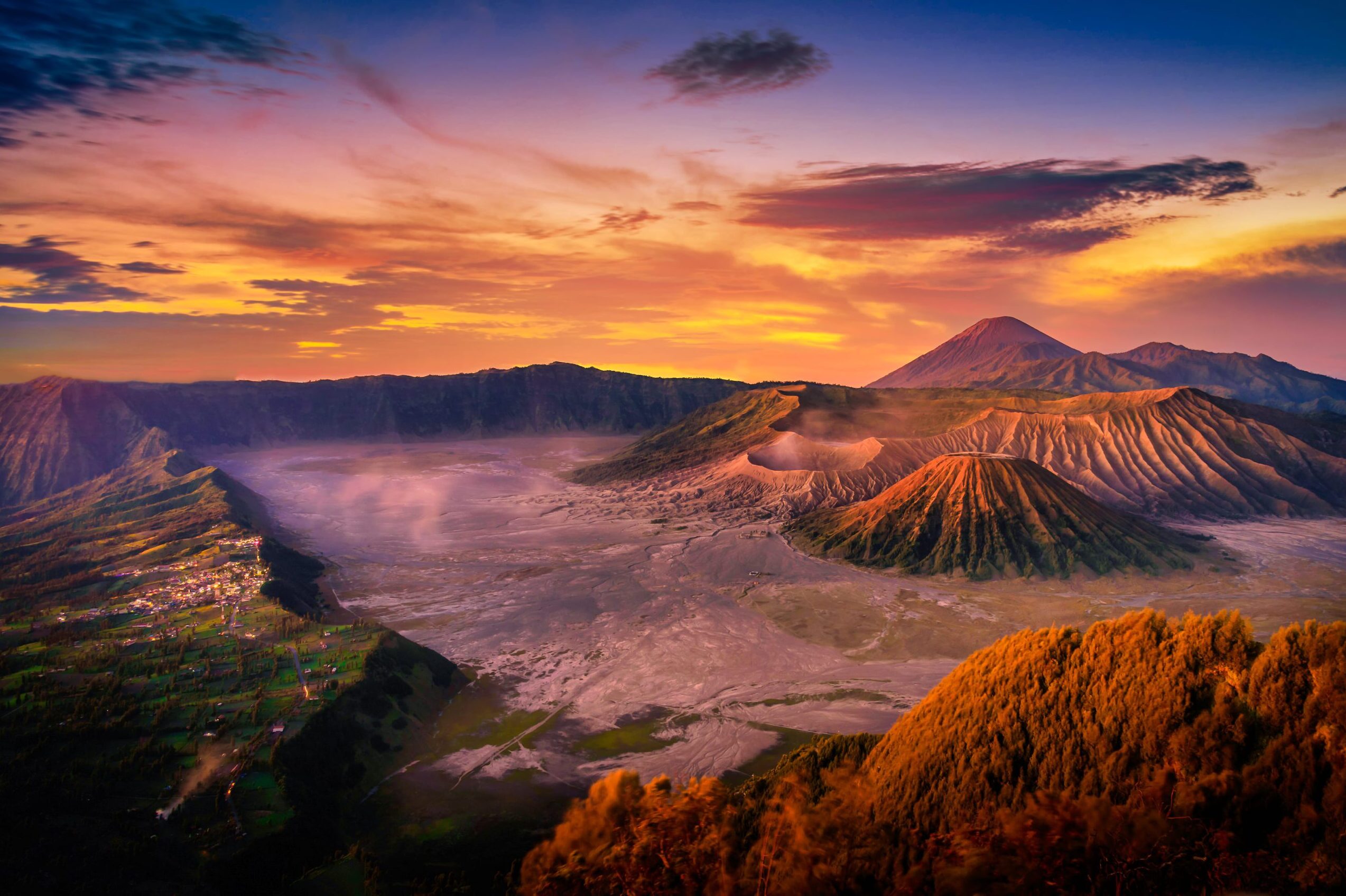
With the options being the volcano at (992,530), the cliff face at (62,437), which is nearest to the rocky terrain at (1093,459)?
the volcano at (992,530)

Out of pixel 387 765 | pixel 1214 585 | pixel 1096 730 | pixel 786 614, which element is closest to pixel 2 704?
pixel 387 765

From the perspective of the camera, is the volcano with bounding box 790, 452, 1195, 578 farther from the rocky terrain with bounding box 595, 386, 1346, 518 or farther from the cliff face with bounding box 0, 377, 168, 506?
the cliff face with bounding box 0, 377, 168, 506

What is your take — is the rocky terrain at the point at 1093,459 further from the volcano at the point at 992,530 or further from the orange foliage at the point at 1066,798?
the orange foliage at the point at 1066,798

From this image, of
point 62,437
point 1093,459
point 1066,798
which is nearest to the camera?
point 1066,798

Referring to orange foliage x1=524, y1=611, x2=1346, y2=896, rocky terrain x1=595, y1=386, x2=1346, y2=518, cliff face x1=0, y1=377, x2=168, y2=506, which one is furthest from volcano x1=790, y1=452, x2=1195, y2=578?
cliff face x1=0, y1=377, x2=168, y2=506

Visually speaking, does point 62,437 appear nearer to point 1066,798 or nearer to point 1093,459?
point 1066,798

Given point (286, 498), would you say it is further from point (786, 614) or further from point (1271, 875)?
point (1271, 875)

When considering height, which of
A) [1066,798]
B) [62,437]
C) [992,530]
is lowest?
[992,530]

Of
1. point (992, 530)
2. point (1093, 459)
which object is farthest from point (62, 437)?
point (1093, 459)
